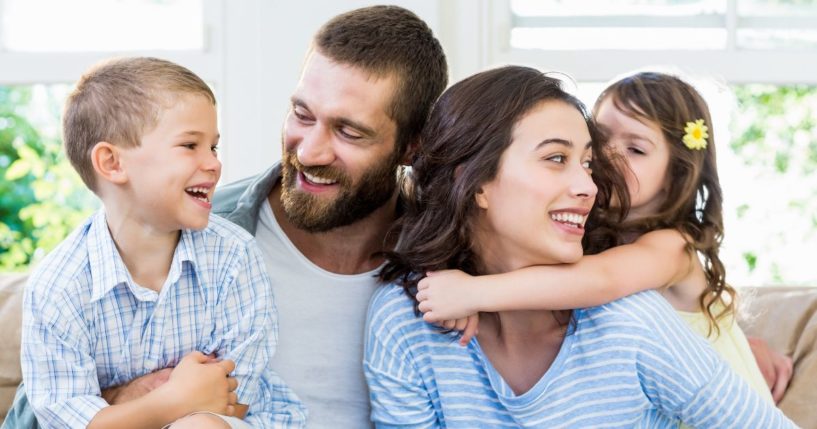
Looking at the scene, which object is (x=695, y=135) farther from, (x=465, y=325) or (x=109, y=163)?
(x=109, y=163)

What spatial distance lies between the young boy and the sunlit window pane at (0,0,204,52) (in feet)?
4.26

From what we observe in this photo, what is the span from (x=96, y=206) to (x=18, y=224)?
389 mm

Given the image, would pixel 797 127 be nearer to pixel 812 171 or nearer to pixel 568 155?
pixel 812 171

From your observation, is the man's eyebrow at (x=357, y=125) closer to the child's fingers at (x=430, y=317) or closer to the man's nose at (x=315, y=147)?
the man's nose at (x=315, y=147)

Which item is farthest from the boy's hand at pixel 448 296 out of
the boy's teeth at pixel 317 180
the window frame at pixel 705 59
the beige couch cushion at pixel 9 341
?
the window frame at pixel 705 59

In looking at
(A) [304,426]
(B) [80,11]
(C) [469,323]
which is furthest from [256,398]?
(B) [80,11]

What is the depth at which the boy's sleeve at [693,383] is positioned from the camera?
5.66ft

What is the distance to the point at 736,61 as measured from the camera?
117 inches

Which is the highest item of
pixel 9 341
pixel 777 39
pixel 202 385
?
pixel 777 39

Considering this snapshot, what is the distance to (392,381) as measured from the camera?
6.33ft

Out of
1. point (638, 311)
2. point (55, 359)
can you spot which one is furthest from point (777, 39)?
point (55, 359)

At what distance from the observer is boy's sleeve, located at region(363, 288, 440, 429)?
6.28 feet

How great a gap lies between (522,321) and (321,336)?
1.45 feet

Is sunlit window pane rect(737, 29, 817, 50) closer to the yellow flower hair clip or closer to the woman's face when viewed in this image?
the yellow flower hair clip
